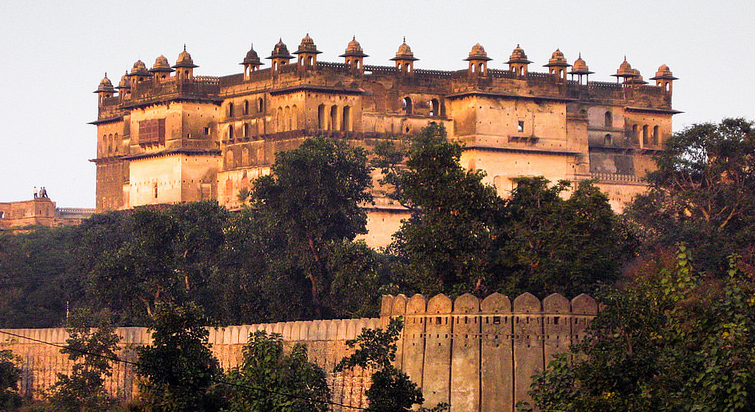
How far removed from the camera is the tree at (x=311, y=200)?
53.0 m

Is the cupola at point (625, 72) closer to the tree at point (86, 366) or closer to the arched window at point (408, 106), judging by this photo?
the arched window at point (408, 106)

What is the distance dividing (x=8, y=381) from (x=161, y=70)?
35113 millimetres

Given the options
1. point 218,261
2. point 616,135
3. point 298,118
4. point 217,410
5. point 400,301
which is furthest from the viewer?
point 616,135

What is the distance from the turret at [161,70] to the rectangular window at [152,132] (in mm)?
1892

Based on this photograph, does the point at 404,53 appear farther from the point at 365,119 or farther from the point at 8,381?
the point at 8,381

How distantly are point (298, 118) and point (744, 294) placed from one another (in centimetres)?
4491

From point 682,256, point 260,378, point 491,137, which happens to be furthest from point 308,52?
point 682,256

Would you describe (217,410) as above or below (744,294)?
below

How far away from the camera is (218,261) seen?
183 feet

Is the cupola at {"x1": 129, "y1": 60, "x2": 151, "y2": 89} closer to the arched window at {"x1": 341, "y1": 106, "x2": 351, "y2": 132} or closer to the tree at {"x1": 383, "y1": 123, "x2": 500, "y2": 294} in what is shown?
the arched window at {"x1": 341, "y1": 106, "x2": 351, "y2": 132}

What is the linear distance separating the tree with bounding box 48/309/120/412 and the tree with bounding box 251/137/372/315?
23.6 feet

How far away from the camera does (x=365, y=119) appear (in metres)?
70.7

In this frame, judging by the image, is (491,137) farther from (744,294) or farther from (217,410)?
(744,294)

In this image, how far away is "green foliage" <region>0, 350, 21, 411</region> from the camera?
41.8m
